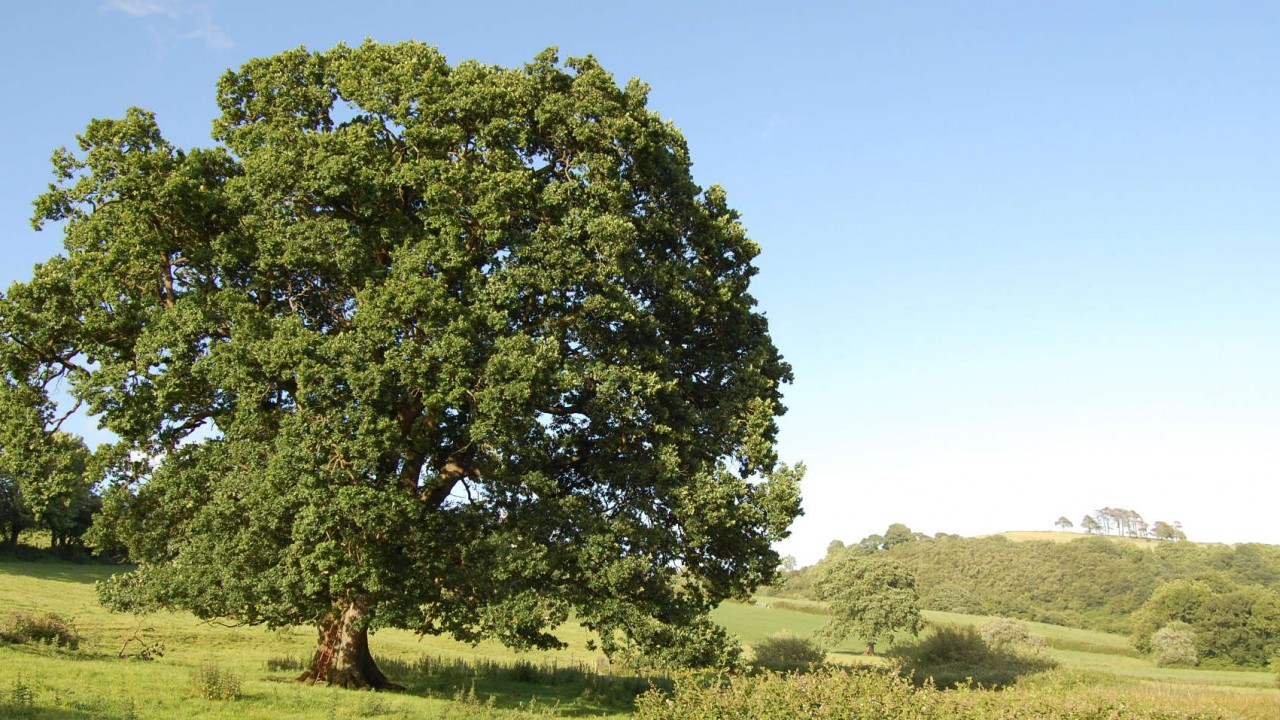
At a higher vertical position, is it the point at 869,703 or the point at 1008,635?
the point at 869,703

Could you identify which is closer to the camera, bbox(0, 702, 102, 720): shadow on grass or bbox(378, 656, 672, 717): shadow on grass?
bbox(0, 702, 102, 720): shadow on grass

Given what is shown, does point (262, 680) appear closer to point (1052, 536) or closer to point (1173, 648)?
point (1173, 648)

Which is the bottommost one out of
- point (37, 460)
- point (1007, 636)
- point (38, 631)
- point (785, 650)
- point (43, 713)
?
point (785, 650)

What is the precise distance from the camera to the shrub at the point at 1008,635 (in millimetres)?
52997

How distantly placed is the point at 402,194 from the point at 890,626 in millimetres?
54690

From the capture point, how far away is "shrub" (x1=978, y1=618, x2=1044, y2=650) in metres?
53.0

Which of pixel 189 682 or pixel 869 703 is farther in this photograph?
pixel 189 682

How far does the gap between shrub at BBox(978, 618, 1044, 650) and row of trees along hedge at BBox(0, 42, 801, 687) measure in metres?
37.7

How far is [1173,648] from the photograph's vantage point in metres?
71.2

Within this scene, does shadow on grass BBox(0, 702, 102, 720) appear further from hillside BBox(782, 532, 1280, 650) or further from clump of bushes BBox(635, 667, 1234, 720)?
hillside BBox(782, 532, 1280, 650)

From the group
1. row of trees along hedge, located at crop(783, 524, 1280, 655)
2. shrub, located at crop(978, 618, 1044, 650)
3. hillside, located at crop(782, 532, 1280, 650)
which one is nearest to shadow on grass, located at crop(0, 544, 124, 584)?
shrub, located at crop(978, 618, 1044, 650)

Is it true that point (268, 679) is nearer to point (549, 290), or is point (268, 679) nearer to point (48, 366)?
point (48, 366)

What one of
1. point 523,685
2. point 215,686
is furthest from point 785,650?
point 215,686

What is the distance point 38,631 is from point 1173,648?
82.2m
